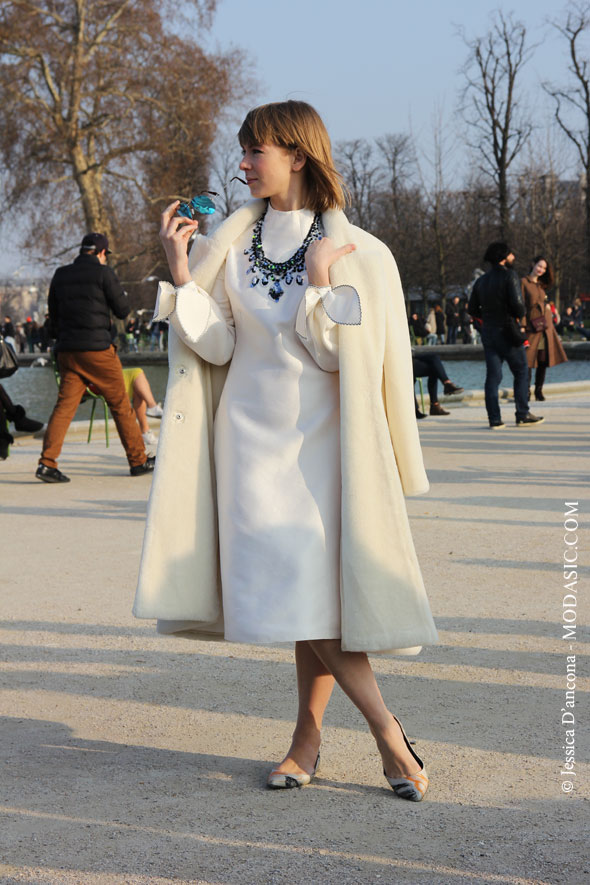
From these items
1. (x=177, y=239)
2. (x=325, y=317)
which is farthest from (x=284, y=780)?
(x=177, y=239)

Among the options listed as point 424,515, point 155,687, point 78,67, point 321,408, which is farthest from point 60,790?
point 78,67

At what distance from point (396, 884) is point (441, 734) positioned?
107 centimetres

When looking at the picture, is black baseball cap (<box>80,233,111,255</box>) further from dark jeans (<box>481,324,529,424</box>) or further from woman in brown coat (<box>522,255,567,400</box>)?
woman in brown coat (<box>522,255,567,400</box>)

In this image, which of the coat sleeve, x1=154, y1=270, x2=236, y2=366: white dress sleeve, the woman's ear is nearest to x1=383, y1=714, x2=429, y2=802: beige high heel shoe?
the coat sleeve

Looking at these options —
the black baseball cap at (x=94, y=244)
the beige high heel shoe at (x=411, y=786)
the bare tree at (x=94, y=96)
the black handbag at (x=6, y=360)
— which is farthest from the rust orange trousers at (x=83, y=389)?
the bare tree at (x=94, y=96)

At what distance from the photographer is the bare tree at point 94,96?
3534 cm

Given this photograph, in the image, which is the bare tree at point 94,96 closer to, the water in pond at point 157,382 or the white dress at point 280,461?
the water in pond at point 157,382

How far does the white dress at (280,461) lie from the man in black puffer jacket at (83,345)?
21.8 ft

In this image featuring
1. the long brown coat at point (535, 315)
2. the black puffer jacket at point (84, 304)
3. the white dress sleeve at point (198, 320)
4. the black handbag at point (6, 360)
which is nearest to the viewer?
the white dress sleeve at point (198, 320)

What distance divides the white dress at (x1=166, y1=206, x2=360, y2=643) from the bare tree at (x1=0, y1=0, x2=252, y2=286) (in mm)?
33847

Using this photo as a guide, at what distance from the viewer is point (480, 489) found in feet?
28.7

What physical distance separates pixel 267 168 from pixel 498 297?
9526 millimetres

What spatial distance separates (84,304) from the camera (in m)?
9.88

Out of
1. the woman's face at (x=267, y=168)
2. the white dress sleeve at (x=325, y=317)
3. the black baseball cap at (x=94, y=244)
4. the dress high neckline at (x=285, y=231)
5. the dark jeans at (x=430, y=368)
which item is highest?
the black baseball cap at (x=94, y=244)
